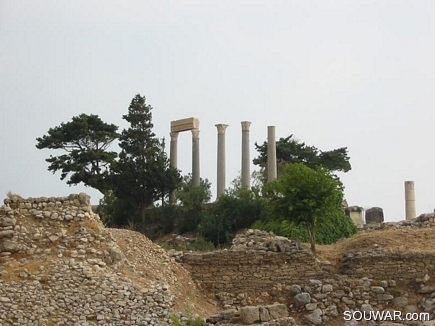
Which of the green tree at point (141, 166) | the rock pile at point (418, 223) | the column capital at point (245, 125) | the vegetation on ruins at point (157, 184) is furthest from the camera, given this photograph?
the column capital at point (245, 125)

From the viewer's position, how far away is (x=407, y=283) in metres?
19.3

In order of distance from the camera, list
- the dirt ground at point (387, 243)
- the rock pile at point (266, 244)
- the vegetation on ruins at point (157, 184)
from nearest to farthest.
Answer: the rock pile at point (266, 244) → the dirt ground at point (387, 243) → the vegetation on ruins at point (157, 184)

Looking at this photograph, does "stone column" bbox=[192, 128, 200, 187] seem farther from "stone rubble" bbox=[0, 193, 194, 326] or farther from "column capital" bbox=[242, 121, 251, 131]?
"stone rubble" bbox=[0, 193, 194, 326]

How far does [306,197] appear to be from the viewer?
71.2 ft

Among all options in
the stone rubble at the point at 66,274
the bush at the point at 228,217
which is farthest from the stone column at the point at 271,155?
the stone rubble at the point at 66,274

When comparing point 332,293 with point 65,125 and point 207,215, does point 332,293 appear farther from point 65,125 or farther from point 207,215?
point 65,125

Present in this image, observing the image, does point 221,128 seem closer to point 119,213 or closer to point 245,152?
point 245,152

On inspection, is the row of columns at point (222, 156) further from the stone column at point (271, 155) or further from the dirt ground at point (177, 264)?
the dirt ground at point (177, 264)

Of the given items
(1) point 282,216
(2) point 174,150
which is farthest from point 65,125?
(1) point 282,216

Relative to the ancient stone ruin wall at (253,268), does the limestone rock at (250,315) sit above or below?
below

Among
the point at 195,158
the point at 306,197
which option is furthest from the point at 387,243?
the point at 195,158

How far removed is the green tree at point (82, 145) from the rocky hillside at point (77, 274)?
60.6 ft

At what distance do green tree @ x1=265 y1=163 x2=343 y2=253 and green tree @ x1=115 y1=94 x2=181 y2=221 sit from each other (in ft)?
41.8

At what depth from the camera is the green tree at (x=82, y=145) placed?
37531 mm
